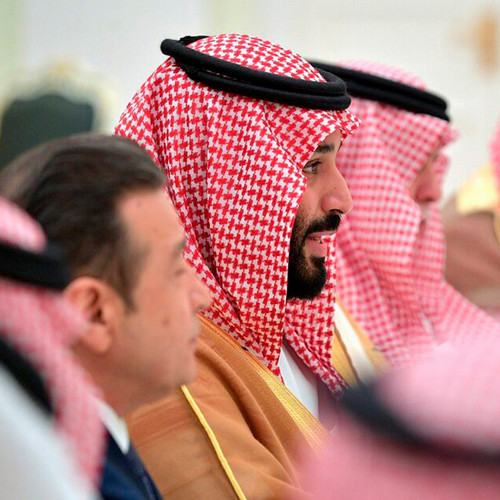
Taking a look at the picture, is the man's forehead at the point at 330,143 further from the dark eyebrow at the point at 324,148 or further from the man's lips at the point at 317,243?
the man's lips at the point at 317,243

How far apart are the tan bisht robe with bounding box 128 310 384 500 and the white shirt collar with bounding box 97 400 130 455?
14.1 inches

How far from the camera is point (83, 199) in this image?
48.3 inches

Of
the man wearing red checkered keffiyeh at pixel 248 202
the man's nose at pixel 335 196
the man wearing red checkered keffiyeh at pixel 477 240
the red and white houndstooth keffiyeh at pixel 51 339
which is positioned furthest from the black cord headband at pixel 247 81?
the man wearing red checkered keffiyeh at pixel 477 240

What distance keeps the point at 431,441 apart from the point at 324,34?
7.17 m

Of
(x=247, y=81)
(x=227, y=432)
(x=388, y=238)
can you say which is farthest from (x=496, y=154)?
(x=227, y=432)

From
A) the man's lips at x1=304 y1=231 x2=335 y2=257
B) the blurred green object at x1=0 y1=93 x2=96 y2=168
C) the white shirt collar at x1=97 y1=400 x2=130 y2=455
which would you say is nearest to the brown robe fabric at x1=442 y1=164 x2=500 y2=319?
the man's lips at x1=304 y1=231 x2=335 y2=257

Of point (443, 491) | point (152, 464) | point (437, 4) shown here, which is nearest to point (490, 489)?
point (443, 491)

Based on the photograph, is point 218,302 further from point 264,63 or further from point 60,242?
point 60,242

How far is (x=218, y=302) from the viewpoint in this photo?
211 centimetres

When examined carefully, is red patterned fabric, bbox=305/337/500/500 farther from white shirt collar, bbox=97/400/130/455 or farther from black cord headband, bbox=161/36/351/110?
black cord headband, bbox=161/36/351/110

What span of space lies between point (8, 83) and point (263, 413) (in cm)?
641

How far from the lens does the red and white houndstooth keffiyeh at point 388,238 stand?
303cm

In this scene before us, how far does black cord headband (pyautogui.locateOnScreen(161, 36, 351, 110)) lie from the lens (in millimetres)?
2139

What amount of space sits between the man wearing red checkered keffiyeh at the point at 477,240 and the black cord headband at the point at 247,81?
1575 millimetres
